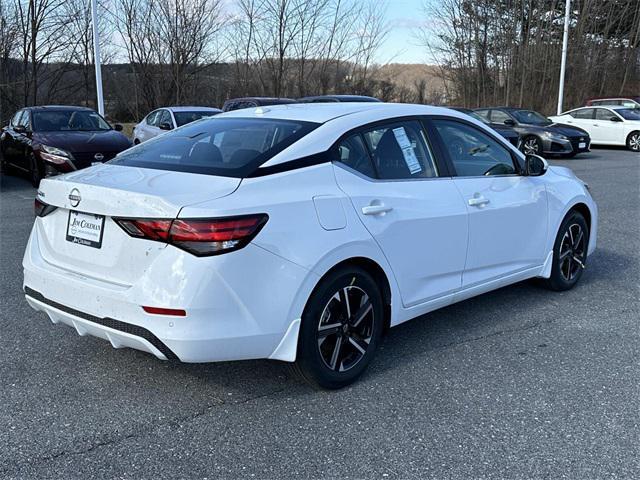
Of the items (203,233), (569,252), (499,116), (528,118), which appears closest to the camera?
(203,233)

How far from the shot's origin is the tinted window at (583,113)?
21672 mm

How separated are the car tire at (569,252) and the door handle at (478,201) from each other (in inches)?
47.5

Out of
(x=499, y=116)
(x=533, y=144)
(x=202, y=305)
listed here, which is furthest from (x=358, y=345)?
(x=499, y=116)

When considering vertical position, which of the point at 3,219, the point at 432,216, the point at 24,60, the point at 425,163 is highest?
the point at 24,60

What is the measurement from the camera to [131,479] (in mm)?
2732

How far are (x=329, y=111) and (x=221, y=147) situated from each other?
75cm

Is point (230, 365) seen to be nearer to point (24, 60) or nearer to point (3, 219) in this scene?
point (3, 219)

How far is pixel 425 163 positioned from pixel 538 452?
1.92 metres

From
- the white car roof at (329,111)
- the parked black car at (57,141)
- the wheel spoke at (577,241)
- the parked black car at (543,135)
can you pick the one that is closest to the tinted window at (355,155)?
the white car roof at (329,111)

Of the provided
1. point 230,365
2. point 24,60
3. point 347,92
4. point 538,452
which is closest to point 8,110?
point 24,60

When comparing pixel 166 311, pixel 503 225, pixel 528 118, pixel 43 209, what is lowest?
pixel 166 311

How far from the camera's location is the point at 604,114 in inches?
836

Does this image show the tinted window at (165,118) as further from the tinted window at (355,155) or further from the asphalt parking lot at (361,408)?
the tinted window at (355,155)

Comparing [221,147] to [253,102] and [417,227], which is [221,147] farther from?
[253,102]
